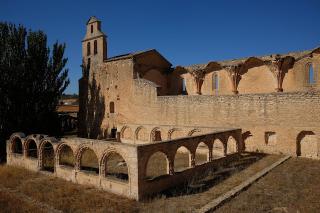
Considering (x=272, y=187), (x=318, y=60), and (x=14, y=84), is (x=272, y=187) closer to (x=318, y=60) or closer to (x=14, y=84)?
(x=318, y=60)

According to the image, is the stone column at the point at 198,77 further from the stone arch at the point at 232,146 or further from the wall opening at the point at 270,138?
the wall opening at the point at 270,138

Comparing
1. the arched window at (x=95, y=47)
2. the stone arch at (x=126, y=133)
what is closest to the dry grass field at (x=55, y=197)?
the stone arch at (x=126, y=133)

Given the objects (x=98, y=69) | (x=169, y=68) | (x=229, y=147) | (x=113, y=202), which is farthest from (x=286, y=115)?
(x=98, y=69)

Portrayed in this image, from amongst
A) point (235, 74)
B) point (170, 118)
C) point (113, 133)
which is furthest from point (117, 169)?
point (235, 74)

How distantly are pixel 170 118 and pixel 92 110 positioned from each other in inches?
372

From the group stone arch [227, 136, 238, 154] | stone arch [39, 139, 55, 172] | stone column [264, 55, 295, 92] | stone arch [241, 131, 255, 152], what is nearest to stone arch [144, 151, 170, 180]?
stone arch [227, 136, 238, 154]

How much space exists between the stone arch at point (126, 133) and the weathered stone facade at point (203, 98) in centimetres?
8

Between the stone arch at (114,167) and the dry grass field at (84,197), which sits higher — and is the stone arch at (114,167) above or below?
above

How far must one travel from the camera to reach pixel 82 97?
2695cm

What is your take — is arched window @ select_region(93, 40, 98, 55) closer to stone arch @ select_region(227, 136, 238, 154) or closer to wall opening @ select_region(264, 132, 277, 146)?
stone arch @ select_region(227, 136, 238, 154)

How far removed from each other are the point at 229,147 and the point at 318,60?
8.61 meters

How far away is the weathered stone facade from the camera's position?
1477cm

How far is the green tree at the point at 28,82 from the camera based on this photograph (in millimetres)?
19234

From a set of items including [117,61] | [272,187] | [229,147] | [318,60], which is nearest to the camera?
[272,187]
